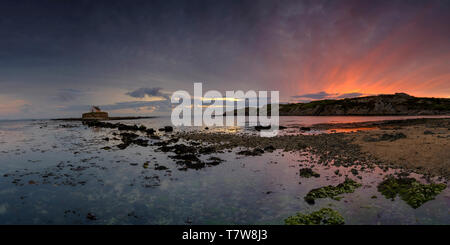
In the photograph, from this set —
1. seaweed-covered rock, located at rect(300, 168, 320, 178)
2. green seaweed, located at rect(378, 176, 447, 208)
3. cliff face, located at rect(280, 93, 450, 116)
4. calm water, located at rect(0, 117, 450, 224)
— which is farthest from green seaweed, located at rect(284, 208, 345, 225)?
cliff face, located at rect(280, 93, 450, 116)

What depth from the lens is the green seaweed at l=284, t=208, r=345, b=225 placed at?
7773 mm

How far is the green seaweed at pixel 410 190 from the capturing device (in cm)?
908

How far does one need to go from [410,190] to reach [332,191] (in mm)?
3646

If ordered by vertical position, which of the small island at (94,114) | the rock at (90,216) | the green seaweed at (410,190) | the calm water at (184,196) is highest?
the small island at (94,114)

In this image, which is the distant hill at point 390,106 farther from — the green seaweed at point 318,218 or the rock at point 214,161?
the green seaweed at point 318,218

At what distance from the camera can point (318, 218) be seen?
8000mm

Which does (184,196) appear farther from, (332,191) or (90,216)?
(332,191)

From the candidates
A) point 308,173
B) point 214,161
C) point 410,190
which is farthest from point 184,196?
point 410,190

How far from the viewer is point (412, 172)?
1273 centimetres

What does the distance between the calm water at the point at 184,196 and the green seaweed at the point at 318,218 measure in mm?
353

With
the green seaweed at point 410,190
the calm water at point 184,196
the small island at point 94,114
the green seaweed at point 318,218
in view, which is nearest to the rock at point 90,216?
the calm water at point 184,196
